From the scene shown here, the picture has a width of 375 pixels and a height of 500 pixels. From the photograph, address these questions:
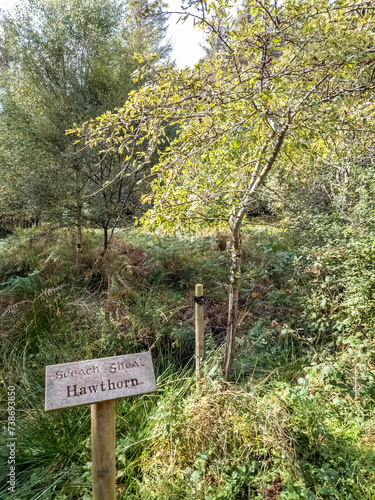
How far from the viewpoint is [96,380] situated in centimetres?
170

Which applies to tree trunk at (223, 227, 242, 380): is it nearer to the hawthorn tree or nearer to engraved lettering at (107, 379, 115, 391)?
the hawthorn tree

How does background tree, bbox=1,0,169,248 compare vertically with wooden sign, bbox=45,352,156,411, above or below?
above

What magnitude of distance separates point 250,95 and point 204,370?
7.68 feet

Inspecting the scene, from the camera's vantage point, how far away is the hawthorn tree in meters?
1.71

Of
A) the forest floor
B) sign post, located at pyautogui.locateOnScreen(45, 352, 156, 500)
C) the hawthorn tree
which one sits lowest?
the forest floor

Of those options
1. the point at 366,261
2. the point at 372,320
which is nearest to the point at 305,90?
the point at 366,261

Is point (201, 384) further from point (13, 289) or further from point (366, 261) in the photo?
point (13, 289)

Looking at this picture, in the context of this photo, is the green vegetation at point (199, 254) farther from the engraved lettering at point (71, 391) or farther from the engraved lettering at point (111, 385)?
the engraved lettering at point (71, 391)

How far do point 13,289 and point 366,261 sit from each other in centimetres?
491

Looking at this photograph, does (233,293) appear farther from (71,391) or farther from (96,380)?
(71,391)

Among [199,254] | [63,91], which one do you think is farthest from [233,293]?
[63,91]

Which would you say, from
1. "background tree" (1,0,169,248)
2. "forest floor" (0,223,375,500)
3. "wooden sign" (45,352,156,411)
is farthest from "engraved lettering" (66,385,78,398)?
"background tree" (1,0,169,248)

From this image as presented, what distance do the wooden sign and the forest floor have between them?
0.69m

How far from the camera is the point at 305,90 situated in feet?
7.19
